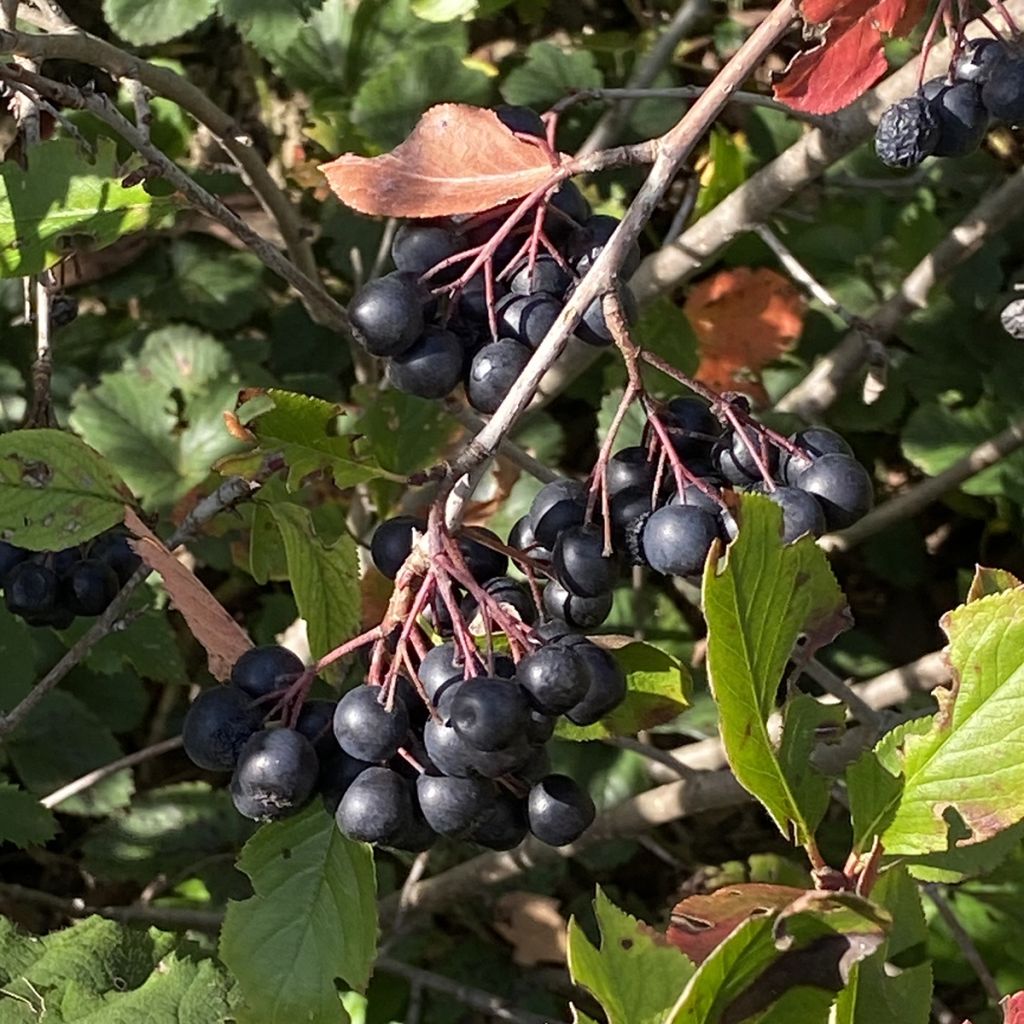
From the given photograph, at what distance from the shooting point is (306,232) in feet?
5.81

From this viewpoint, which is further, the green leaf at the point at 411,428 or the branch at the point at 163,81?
the green leaf at the point at 411,428

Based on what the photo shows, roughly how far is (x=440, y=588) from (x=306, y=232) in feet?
3.12

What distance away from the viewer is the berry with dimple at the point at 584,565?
1003 millimetres

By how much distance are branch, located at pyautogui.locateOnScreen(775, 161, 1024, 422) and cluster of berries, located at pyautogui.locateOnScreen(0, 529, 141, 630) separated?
38.6 inches

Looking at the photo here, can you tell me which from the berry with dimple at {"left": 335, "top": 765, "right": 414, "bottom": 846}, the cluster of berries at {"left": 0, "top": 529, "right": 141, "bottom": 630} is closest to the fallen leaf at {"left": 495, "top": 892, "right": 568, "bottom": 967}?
the cluster of berries at {"left": 0, "top": 529, "right": 141, "bottom": 630}

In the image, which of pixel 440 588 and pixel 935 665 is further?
pixel 935 665

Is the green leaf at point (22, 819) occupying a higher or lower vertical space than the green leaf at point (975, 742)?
lower

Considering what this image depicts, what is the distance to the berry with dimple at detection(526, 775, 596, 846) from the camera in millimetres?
1039

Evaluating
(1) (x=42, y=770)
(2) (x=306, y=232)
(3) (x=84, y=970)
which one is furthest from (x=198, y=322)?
(3) (x=84, y=970)

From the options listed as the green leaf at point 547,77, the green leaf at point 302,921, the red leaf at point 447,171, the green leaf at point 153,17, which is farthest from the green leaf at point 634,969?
the green leaf at point 547,77

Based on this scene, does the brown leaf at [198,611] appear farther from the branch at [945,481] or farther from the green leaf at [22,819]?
the branch at [945,481]

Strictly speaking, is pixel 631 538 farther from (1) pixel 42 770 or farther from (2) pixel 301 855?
(1) pixel 42 770

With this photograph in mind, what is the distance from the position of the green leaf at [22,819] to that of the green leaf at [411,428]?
2.15 feet

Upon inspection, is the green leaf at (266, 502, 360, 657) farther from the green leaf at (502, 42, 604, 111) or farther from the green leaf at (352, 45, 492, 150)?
the green leaf at (502, 42, 604, 111)
